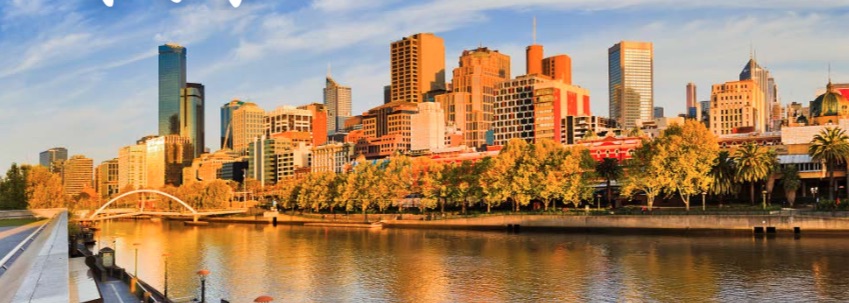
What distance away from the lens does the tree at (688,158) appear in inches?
4134

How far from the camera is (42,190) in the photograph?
381 ft

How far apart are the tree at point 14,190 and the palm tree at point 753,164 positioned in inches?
4134

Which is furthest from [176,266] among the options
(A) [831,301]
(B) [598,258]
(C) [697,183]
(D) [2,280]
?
(C) [697,183]

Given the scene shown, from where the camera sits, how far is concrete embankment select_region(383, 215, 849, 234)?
86.8 m

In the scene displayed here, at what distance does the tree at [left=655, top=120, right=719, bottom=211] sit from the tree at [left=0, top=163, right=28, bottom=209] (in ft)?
313

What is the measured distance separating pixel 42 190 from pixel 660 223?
93733 mm

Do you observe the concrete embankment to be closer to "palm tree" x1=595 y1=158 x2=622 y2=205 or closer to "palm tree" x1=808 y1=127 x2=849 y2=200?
"palm tree" x1=595 y1=158 x2=622 y2=205

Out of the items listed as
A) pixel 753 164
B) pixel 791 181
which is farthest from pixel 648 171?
pixel 791 181

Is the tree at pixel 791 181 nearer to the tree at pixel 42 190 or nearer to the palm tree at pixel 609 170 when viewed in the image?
the palm tree at pixel 609 170

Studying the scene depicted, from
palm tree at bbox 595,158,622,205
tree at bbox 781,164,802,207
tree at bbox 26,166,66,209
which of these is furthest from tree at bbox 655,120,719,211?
tree at bbox 26,166,66,209

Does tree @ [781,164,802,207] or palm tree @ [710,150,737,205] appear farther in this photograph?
palm tree @ [710,150,737,205]

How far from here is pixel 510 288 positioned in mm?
55562

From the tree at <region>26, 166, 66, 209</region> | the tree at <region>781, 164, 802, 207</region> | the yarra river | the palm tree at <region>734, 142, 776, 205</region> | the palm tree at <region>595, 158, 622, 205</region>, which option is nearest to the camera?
the yarra river

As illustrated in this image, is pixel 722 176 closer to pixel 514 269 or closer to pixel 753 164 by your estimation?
pixel 753 164
